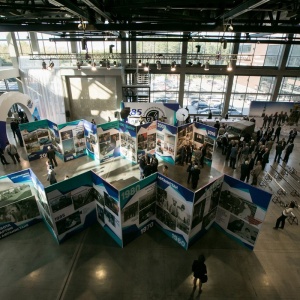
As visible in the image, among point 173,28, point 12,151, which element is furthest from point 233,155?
point 12,151

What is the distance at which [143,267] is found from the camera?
17.6ft

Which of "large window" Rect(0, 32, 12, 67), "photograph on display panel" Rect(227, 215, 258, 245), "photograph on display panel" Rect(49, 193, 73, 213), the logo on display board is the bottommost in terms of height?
"photograph on display panel" Rect(227, 215, 258, 245)

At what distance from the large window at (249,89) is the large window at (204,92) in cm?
99

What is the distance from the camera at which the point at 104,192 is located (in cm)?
582

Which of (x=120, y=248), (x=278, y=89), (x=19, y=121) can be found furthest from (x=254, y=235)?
(x=278, y=89)

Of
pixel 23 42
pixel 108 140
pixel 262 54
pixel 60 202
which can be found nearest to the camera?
pixel 60 202

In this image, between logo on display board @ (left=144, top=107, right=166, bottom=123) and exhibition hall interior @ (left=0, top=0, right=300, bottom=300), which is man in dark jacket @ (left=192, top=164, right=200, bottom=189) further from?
logo on display board @ (left=144, top=107, right=166, bottom=123)

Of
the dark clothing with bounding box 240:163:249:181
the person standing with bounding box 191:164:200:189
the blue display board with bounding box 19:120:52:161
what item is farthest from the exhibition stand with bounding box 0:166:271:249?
the blue display board with bounding box 19:120:52:161

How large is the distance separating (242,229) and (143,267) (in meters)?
2.86

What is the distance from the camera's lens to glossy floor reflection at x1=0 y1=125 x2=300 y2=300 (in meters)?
4.84

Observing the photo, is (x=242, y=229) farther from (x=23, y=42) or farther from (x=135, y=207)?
(x=23, y=42)

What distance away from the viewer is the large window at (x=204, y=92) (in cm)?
1762

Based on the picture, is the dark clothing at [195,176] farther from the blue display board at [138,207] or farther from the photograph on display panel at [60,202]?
the photograph on display panel at [60,202]

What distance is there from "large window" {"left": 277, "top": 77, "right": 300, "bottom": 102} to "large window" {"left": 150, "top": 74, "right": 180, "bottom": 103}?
28.7 feet
